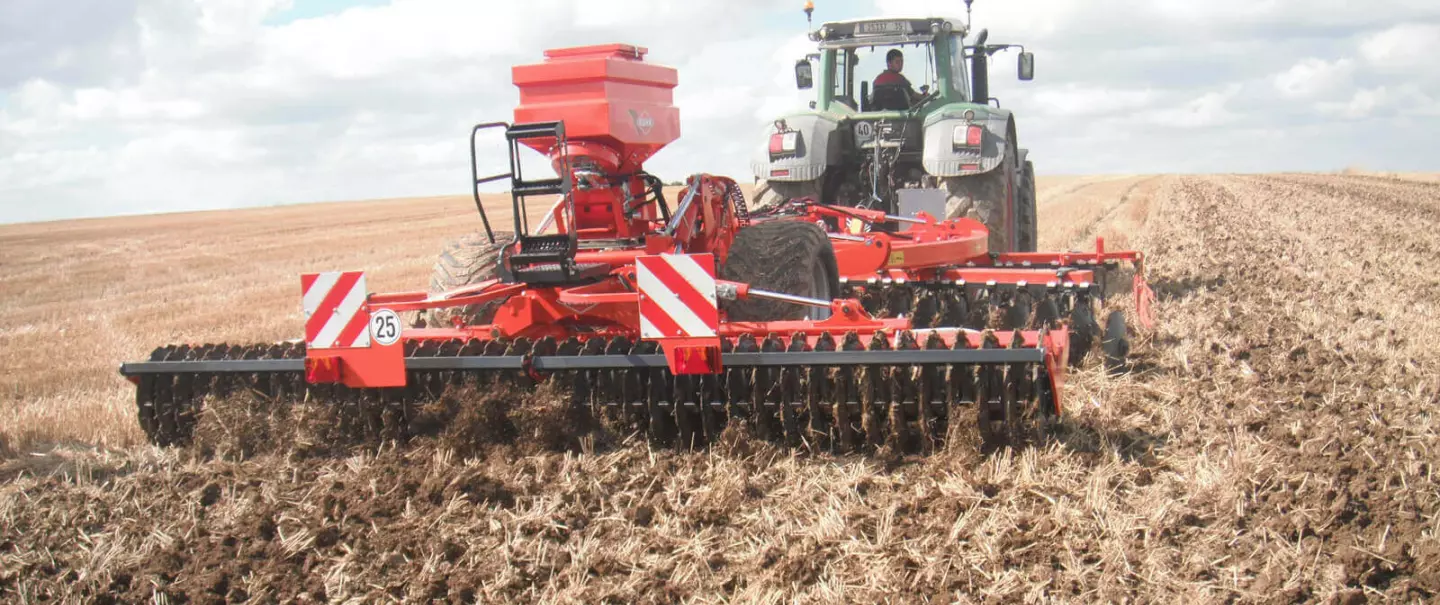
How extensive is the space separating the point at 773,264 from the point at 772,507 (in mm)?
1638

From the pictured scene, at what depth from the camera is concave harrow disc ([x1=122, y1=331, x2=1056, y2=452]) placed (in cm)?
381

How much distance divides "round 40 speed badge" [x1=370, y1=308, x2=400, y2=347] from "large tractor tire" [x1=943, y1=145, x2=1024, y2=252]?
455 centimetres

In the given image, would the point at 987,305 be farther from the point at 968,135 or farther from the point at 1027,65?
the point at 1027,65

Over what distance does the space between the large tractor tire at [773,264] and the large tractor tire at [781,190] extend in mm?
2867

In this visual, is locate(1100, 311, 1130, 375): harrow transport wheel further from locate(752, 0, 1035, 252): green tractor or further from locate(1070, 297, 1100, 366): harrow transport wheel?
locate(752, 0, 1035, 252): green tractor

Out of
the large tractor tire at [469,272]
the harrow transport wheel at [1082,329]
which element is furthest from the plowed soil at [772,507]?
the large tractor tire at [469,272]

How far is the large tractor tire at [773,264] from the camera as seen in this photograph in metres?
4.95

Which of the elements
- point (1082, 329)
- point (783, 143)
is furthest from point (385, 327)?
point (783, 143)

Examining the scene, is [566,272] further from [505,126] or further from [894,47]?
[894,47]

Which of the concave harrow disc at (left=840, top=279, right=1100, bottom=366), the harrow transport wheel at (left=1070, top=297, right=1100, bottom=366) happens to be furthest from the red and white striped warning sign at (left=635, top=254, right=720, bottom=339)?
the harrow transport wheel at (left=1070, top=297, right=1100, bottom=366)

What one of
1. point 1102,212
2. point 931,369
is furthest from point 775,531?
point 1102,212

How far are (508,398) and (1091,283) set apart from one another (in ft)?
10.7

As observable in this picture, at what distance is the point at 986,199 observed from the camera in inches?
301

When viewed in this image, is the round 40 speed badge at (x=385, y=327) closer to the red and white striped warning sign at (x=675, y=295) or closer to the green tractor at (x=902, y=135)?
the red and white striped warning sign at (x=675, y=295)
